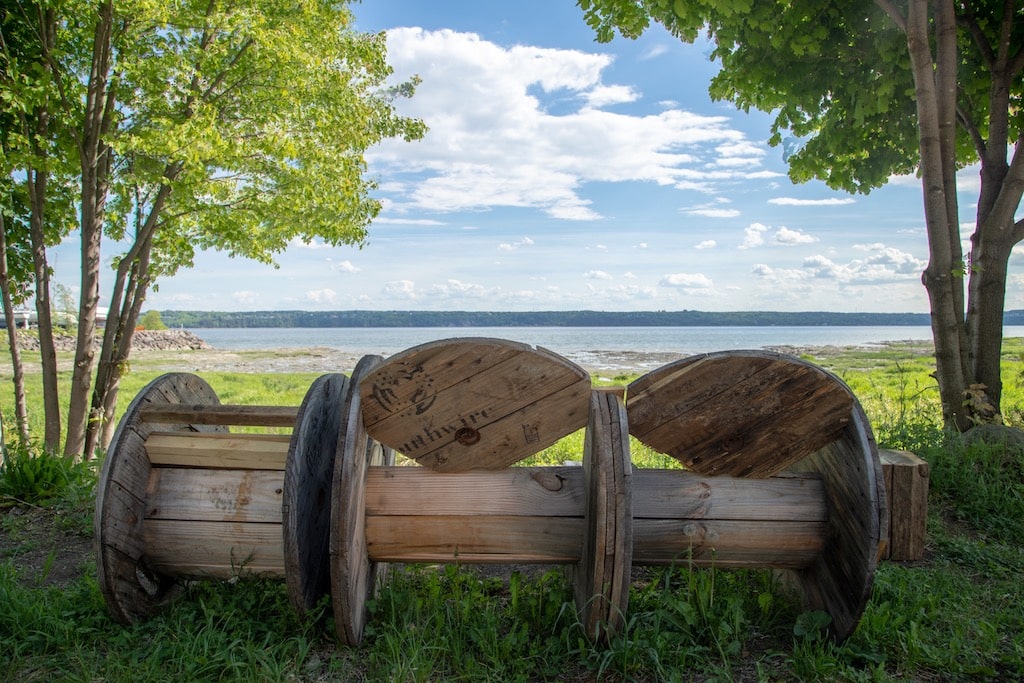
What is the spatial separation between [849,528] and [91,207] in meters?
9.36

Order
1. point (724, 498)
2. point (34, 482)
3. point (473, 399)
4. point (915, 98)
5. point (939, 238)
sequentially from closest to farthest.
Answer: point (473, 399) < point (724, 498) < point (34, 482) < point (939, 238) < point (915, 98)

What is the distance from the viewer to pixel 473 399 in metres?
2.80

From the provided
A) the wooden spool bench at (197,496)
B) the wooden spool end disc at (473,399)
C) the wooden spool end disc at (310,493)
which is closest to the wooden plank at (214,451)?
the wooden spool bench at (197,496)

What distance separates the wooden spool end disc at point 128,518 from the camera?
2.98 meters

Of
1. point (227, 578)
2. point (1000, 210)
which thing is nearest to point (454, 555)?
point (227, 578)

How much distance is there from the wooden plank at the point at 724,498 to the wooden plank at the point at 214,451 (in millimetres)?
1713

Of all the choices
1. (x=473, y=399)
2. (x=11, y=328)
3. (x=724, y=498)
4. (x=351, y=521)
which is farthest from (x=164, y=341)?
(x=724, y=498)

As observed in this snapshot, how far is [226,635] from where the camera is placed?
3.01 meters

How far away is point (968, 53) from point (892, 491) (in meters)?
5.80

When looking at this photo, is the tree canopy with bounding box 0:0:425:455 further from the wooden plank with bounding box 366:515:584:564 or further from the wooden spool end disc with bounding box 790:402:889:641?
the wooden spool end disc with bounding box 790:402:889:641

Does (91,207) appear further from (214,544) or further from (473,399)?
(473,399)

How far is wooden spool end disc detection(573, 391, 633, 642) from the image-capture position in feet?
8.50

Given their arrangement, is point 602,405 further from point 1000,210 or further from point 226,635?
point 1000,210

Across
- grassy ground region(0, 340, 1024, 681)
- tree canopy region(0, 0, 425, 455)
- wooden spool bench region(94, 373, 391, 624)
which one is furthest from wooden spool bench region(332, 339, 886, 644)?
tree canopy region(0, 0, 425, 455)
